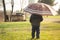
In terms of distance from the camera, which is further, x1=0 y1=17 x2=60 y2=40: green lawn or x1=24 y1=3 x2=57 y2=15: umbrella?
x1=0 y1=17 x2=60 y2=40: green lawn

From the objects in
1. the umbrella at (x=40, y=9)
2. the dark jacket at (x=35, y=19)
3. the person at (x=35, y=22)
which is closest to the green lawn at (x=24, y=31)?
the person at (x=35, y=22)

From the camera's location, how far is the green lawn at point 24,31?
3.18m

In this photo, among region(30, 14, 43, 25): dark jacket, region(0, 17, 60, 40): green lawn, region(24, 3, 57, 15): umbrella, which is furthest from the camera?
region(0, 17, 60, 40): green lawn

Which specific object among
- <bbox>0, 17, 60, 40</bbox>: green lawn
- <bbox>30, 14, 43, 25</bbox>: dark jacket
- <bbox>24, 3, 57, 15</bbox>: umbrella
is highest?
<bbox>24, 3, 57, 15</bbox>: umbrella

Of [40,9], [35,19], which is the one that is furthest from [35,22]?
[40,9]

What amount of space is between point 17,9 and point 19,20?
0.20m

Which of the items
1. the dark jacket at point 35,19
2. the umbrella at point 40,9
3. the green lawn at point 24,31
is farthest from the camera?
the green lawn at point 24,31

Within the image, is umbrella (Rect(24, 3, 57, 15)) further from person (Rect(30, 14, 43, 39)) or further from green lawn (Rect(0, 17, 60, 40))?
green lawn (Rect(0, 17, 60, 40))

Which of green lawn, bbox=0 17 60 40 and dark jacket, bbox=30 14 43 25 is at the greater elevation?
dark jacket, bbox=30 14 43 25

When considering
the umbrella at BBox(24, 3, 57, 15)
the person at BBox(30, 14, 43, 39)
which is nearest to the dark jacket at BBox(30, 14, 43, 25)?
the person at BBox(30, 14, 43, 39)

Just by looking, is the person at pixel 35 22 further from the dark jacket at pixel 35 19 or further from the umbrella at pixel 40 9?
the umbrella at pixel 40 9

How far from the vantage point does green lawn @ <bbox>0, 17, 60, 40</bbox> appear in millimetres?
3178

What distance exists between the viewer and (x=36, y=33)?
3.17m

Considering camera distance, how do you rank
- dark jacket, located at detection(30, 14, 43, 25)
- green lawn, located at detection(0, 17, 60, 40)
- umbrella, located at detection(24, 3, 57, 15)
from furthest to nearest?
green lawn, located at detection(0, 17, 60, 40)
dark jacket, located at detection(30, 14, 43, 25)
umbrella, located at detection(24, 3, 57, 15)
